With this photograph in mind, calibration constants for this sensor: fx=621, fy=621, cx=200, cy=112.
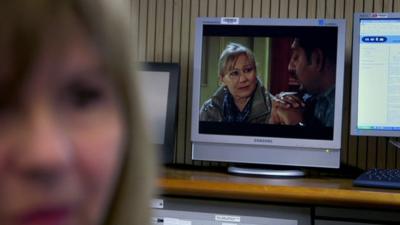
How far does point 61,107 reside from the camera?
37 cm

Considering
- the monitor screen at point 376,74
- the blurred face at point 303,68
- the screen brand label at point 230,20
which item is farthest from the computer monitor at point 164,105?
the monitor screen at point 376,74

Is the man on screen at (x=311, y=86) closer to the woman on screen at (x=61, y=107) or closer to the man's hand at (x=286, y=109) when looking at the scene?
the man's hand at (x=286, y=109)

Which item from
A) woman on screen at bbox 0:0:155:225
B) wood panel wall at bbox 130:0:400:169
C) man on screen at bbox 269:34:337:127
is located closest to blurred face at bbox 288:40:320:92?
man on screen at bbox 269:34:337:127

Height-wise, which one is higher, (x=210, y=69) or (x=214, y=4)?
(x=214, y=4)

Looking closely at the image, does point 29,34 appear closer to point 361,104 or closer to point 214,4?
point 361,104

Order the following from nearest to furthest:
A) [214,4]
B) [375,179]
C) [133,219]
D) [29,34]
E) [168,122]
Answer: [29,34]
[133,219]
[375,179]
[168,122]
[214,4]

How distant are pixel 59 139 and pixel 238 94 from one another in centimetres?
105

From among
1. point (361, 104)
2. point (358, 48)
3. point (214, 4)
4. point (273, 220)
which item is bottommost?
point (273, 220)

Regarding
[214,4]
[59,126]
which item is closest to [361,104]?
[214,4]

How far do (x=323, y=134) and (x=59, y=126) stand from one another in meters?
1.04

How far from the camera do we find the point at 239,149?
1.38 m

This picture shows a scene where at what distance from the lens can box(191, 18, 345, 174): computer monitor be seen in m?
1.35

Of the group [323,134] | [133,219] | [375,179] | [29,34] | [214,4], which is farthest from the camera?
[214,4]

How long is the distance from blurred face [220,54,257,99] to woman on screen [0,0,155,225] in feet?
3.19
